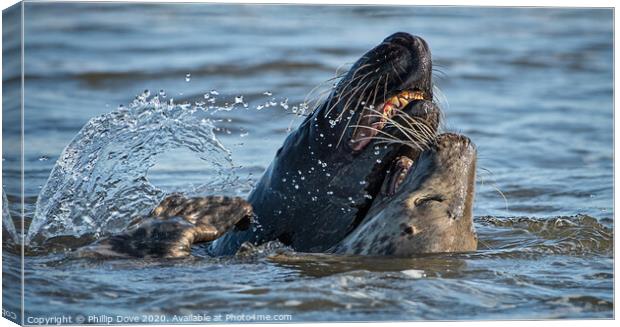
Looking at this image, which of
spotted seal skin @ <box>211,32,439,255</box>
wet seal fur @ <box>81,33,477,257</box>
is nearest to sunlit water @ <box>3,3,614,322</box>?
wet seal fur @ <box>81,33,477,257</box>

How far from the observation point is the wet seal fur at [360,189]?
8.22 meters

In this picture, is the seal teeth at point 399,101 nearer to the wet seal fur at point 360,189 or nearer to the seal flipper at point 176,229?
the wet seal fur at point 360,189

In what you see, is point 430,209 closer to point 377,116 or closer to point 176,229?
point 377,116

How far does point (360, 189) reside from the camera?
8547 mm

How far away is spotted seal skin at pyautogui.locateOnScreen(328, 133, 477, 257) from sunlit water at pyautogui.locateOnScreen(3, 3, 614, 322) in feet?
0.36

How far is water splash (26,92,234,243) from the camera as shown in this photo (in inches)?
358

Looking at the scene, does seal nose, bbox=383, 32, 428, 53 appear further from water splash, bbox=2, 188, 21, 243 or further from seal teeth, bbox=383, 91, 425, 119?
water splash, bbox=2, 188, 21, 243

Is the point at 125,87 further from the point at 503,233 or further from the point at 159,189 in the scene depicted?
the point at 503,233

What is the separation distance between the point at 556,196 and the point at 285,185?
3145 mm

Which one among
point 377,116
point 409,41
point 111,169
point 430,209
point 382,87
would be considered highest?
point 409,41

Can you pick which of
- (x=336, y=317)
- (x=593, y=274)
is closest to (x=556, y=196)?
(x=593, y=274)

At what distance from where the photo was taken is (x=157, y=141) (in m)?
9.88

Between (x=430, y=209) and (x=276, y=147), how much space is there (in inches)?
163

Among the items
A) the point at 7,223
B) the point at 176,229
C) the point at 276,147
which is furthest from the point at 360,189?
the point at 276,147
